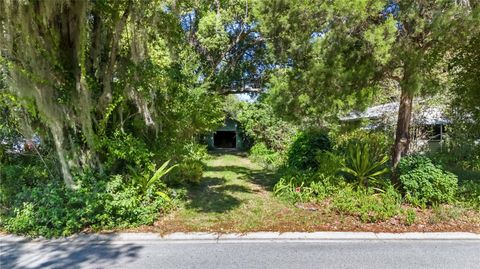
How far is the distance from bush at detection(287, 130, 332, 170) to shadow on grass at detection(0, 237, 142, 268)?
459cm

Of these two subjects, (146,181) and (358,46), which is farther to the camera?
(358,46)

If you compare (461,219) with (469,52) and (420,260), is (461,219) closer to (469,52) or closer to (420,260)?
(420,260)

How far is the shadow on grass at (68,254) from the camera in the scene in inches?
140

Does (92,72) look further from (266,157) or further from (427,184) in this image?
(266,157)

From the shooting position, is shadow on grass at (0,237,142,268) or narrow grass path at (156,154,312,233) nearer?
shadow on grass at (0,237,142,268)

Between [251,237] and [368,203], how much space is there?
208 cm

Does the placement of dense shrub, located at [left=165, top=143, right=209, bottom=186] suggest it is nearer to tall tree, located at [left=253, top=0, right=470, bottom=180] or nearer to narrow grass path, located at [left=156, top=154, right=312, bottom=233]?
narrow grass path, located at [left=156, top=154, right=312, bottom=233]

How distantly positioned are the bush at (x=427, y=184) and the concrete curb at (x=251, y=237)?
0.94 metres

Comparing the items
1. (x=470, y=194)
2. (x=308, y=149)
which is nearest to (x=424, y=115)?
(x=308, y=149)

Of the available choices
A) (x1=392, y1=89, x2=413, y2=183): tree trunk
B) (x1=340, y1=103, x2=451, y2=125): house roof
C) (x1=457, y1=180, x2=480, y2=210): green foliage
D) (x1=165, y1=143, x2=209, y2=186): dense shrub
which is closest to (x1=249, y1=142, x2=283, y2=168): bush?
(x1=340, y1=103, x2=451, y2=125): house roof

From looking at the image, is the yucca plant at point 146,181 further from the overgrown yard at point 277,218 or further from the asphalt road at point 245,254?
the asphalt road at point 245,254

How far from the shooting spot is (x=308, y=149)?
765 cm

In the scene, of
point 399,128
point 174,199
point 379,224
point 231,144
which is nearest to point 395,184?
point 399,128

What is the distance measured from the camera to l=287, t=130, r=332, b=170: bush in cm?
759
